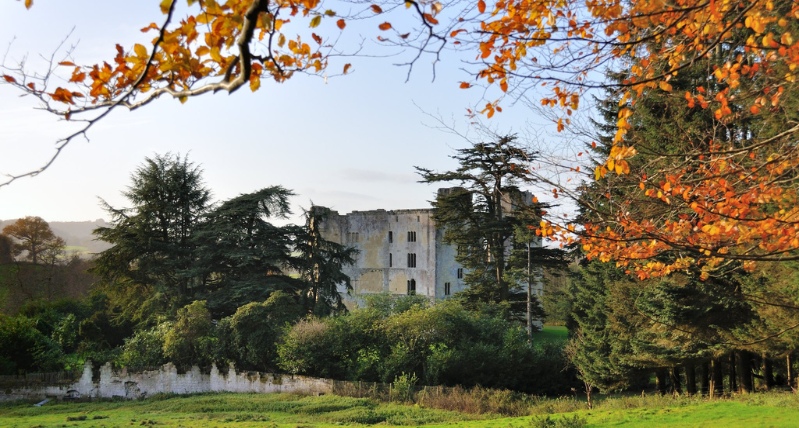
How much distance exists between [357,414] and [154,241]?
1797 cm

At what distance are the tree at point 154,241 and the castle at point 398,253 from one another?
48.8 ft

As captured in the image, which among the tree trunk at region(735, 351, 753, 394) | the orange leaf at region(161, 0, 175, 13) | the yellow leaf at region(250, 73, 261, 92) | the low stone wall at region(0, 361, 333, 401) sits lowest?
the low stone wall at region(0, 361, 333, 401)

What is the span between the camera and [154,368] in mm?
22672

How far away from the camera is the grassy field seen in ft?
39.8

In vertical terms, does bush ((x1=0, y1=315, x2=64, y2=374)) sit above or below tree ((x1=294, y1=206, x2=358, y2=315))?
below

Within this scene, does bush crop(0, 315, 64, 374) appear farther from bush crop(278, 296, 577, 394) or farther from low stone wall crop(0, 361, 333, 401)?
bush crop(278, 296, 577, 394)

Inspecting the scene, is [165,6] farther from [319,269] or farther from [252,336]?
[319,269]

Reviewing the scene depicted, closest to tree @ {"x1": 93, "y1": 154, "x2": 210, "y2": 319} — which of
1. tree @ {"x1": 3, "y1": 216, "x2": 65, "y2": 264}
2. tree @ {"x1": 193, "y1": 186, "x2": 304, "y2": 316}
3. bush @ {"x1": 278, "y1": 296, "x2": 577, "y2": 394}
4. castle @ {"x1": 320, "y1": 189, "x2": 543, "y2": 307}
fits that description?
tree @ {"x1": 193, "y1": 186, "x2": 304, "y2": 316}

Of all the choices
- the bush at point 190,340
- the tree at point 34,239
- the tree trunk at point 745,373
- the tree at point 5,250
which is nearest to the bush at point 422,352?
the bush at point 190,340

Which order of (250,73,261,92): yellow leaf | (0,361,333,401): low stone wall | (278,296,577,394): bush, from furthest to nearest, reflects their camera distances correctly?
(0,361,333,401): low stone wall < (278,296,577,394): bush < (250,73,261,92): yellow leaf

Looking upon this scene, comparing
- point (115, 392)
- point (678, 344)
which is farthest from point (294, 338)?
point (678, 344)

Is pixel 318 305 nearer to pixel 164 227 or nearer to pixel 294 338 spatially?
pixel 294 338

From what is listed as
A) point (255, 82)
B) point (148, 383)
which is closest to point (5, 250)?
point (148, 383)

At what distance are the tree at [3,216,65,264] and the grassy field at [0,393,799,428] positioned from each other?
28774 millimetres
